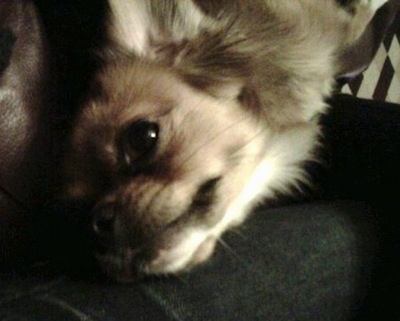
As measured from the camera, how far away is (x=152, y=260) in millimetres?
818

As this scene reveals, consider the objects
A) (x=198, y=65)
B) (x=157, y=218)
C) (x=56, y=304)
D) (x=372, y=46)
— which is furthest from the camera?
(x=372, y=46)

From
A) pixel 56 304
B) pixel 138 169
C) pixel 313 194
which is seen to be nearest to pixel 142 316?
pixel 56 304

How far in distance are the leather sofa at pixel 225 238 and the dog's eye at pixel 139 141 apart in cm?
10

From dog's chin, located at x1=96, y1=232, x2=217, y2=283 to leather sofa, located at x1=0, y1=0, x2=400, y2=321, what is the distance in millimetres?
16

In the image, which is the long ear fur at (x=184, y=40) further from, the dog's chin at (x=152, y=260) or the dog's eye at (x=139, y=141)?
the dog's chin at (x=152, y=260)

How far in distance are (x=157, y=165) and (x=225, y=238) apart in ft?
0.53

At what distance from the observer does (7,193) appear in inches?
30.3

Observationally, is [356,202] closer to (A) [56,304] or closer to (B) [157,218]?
(B) [157,218]

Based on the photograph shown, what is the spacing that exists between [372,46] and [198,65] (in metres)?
0.40

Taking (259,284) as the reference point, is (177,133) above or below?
above

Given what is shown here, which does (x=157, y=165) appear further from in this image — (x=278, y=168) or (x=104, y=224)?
(x=278, y=168)

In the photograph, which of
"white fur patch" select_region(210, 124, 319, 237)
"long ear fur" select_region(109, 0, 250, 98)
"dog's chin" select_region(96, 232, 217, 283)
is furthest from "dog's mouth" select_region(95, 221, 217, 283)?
"long ear fur" select_region(109, 0, 250, 98)

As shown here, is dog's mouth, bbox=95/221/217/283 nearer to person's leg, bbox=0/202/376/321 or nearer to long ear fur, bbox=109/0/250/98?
person's leg, bbox=0/202/376/321

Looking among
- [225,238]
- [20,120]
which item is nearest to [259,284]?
[225,238]
